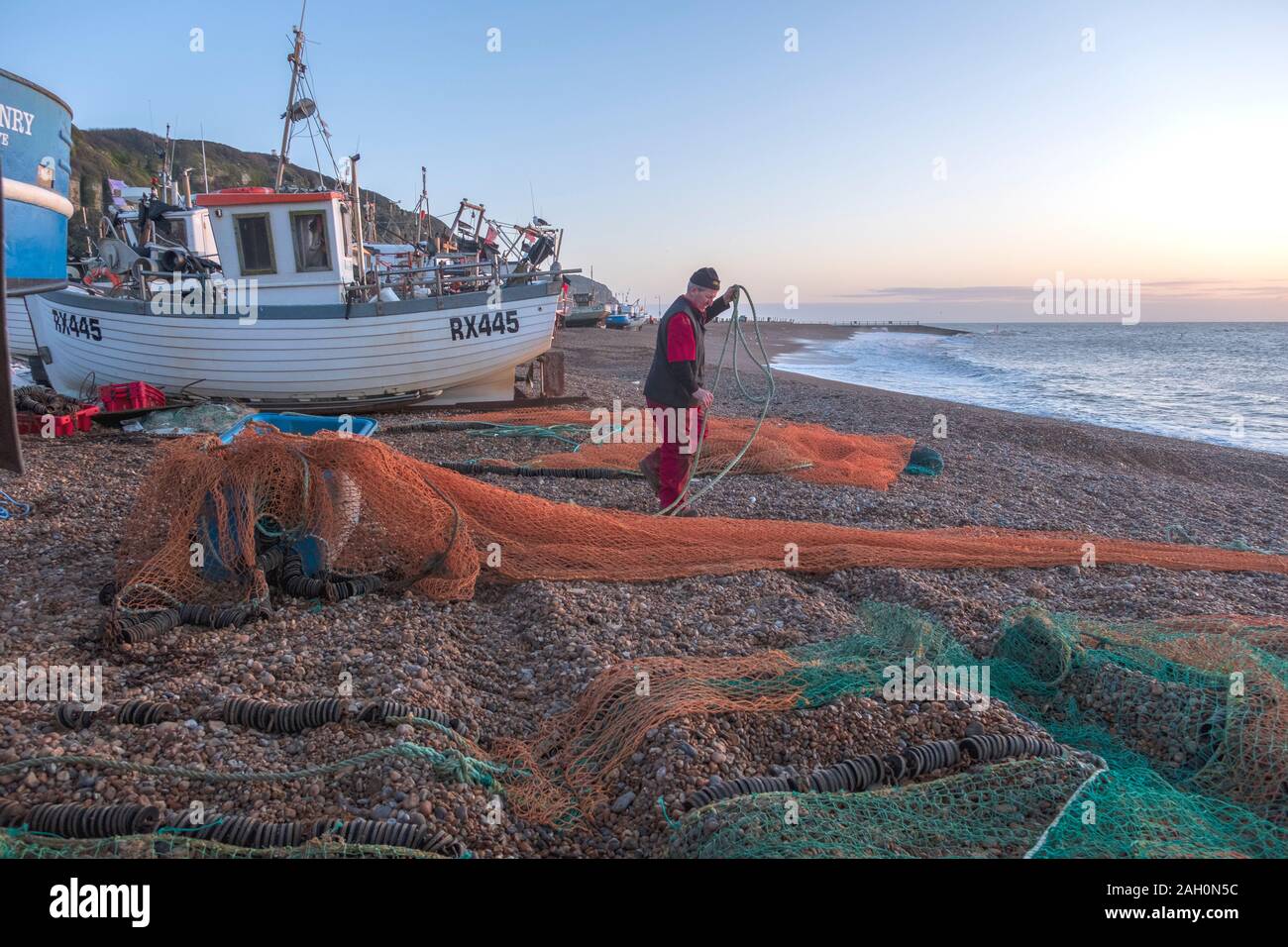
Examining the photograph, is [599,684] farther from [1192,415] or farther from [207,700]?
[1192,415]

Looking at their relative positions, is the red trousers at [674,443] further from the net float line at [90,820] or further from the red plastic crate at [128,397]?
the red plastic crate at [128,397]

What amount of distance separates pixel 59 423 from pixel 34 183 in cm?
456

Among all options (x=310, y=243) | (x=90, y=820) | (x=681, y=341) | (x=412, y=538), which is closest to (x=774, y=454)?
(x=681, y=341)

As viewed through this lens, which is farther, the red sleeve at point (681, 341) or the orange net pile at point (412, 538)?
the red sleeve at point (681, 341)

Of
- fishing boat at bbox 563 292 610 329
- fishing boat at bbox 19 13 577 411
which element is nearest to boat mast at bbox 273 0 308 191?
fishing boat at bbox 19 13 577 411

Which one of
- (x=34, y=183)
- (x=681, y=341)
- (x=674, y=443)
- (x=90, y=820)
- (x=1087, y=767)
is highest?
(x=34, y=183)

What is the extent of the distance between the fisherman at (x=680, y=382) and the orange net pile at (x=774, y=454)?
0.92 feet

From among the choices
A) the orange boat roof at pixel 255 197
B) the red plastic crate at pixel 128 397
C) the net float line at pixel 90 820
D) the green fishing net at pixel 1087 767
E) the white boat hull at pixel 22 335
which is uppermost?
the orange boat roof at pixel 255 197

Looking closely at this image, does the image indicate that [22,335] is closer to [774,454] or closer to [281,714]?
[774,454]

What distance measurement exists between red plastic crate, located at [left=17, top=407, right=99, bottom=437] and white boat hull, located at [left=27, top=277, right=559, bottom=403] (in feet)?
6.18

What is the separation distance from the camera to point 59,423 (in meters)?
9.01

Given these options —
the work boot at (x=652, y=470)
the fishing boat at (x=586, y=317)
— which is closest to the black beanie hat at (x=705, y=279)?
the work boot at (x=652, y=470)

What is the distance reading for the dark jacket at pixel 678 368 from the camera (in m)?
6.05
